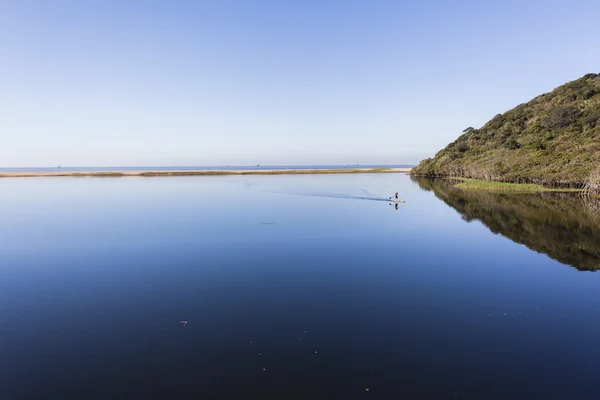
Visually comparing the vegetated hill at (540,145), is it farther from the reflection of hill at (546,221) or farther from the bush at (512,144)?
the reflection of hill at (546,221)

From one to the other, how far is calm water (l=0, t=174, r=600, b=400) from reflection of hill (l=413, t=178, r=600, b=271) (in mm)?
334

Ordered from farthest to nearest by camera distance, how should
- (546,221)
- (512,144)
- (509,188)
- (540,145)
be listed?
(512,144) → (540,145) → (509,188) → (546,221)

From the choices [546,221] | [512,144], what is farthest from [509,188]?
[512,144]

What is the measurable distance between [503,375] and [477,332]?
3.00 meters

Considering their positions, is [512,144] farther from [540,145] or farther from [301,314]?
[301,314]

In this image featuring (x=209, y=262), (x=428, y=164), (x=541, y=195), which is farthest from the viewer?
(x=428, y=164)

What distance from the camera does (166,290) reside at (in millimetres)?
19688

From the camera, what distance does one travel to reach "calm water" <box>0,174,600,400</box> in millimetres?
11391

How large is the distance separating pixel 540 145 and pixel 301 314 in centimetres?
10281

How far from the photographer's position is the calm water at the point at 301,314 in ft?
37.4

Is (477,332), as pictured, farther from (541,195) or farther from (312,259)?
(541,195)

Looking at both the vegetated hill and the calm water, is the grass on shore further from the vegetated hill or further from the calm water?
the calm water

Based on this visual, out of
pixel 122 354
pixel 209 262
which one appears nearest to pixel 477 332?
pixel 122 354

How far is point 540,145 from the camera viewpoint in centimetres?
9275
